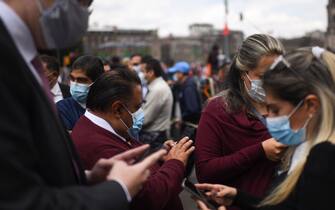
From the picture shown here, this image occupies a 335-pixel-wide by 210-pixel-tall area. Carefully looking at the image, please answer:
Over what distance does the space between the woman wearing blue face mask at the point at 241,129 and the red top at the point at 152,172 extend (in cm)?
49

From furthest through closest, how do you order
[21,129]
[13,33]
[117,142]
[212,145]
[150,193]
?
[212,145] < [117,142] < [150,193] < [13,33] < [21,129]

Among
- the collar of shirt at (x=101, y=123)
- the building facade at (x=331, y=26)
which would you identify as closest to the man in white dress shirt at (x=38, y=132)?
the collar of shirt at (x=101, y=123)

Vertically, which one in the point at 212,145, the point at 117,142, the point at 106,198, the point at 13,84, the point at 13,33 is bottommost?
the point at 212,145

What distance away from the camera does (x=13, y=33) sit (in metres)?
1.46

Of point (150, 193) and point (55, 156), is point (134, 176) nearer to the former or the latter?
point (55, 156)

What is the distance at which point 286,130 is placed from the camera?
7.13ft

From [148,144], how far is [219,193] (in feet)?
1.75

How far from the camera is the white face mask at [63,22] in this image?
1559 mm

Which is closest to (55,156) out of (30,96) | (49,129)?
(49,129)

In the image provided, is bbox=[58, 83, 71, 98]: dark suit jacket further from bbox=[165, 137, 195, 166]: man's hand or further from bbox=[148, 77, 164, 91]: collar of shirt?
bbox=[165, 137, 195, 166]: man's hand

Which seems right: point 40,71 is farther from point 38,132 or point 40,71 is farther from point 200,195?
point 200,195

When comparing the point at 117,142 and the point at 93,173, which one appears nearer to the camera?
the point at 93,173

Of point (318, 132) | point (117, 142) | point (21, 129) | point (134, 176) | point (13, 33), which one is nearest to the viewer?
point (21, 129)

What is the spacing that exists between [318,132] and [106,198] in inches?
39.2
